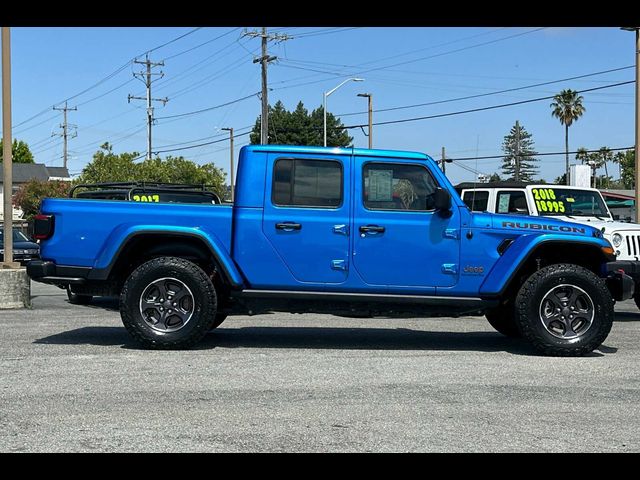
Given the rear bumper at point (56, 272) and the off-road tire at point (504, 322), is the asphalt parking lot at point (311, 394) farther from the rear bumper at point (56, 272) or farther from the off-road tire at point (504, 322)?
the rear bumper at point (56, 272)

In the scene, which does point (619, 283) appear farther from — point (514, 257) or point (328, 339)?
point (328, 339)

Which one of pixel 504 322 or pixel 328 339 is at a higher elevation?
pixel 504 322

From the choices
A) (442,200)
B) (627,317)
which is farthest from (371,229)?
(627,317)

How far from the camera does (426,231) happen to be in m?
7.93

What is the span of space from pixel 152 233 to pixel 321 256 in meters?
1.71

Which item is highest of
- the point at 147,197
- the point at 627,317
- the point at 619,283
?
the point at 147,197

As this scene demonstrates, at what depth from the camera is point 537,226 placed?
8031 mm

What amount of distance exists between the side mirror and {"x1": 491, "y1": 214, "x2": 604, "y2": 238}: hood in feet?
1.78

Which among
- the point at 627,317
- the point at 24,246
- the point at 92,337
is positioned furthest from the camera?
the point at 24,246

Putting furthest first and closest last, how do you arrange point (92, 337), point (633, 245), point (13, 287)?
point (13, 287) < point (633, 245) < point (92, 337)

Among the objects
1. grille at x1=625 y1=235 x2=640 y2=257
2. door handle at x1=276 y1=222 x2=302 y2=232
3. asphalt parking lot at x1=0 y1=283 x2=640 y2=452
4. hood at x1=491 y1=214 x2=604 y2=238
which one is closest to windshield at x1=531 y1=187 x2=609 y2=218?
grille at x1=625 y1=235 x2=640 y2=257
